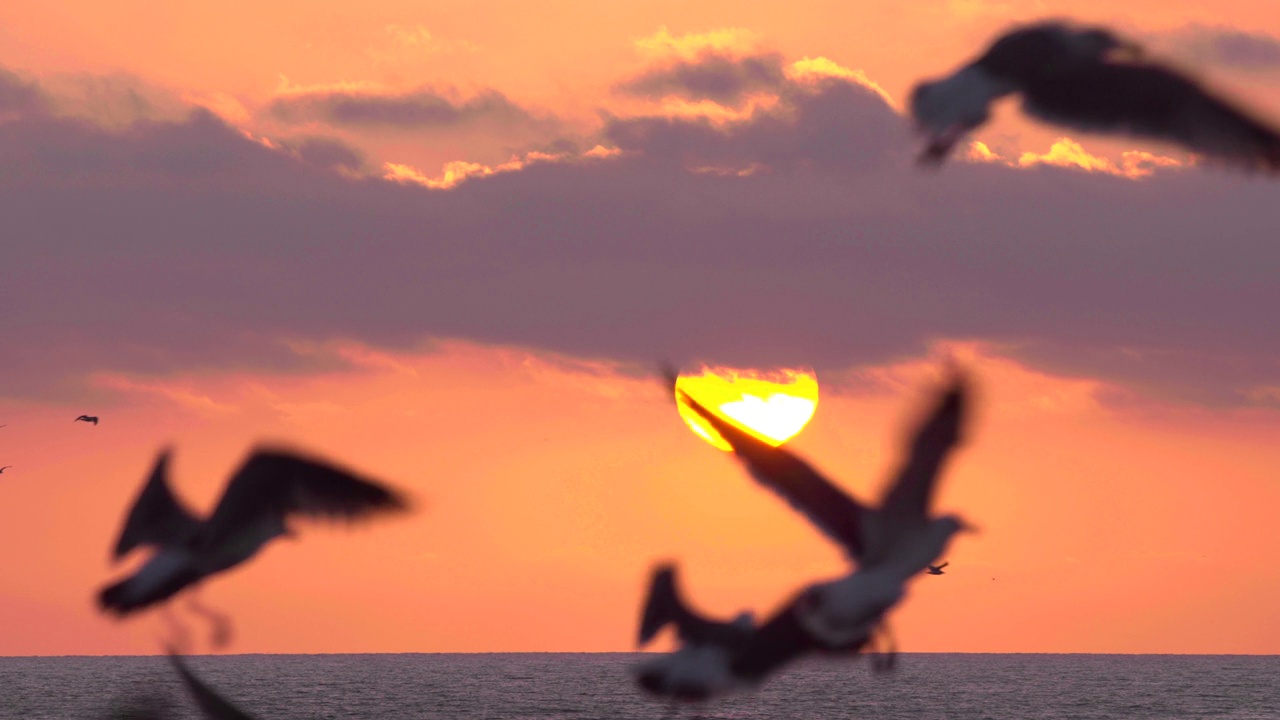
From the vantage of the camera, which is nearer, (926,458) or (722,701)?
(926,458)

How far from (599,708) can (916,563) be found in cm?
13705

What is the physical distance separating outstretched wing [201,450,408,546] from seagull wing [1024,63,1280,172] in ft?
22.7

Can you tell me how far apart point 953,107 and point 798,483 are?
3.13m

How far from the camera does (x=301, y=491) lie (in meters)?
14.5

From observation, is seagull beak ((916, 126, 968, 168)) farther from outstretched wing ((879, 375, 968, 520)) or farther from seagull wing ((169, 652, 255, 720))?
seagull wing ((169, 652, 255, 720))

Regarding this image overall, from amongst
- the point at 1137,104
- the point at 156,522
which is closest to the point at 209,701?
the point at 156,522

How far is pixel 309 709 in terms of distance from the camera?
145625 millimetres

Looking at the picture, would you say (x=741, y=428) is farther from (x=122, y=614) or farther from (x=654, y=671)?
(x=122, y=614)

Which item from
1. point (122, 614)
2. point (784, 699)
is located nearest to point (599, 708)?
point (784, 699)

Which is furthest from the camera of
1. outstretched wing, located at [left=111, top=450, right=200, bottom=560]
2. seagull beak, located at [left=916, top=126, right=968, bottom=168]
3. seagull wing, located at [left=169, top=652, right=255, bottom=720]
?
outstretched wing, located at [left=111, top=450, right=200, bottom=560]

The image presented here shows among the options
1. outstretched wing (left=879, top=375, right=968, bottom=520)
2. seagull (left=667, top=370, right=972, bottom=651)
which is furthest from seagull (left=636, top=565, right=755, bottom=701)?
outstretched wing (left=879, top=375, right=968, bottom=520)

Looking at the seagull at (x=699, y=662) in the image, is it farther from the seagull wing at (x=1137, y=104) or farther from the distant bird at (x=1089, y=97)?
the seagull wing at (x=1137, y=104)

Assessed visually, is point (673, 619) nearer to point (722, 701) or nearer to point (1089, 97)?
point (1089, 97)

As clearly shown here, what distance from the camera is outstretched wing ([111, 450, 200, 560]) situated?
16.0 metres
